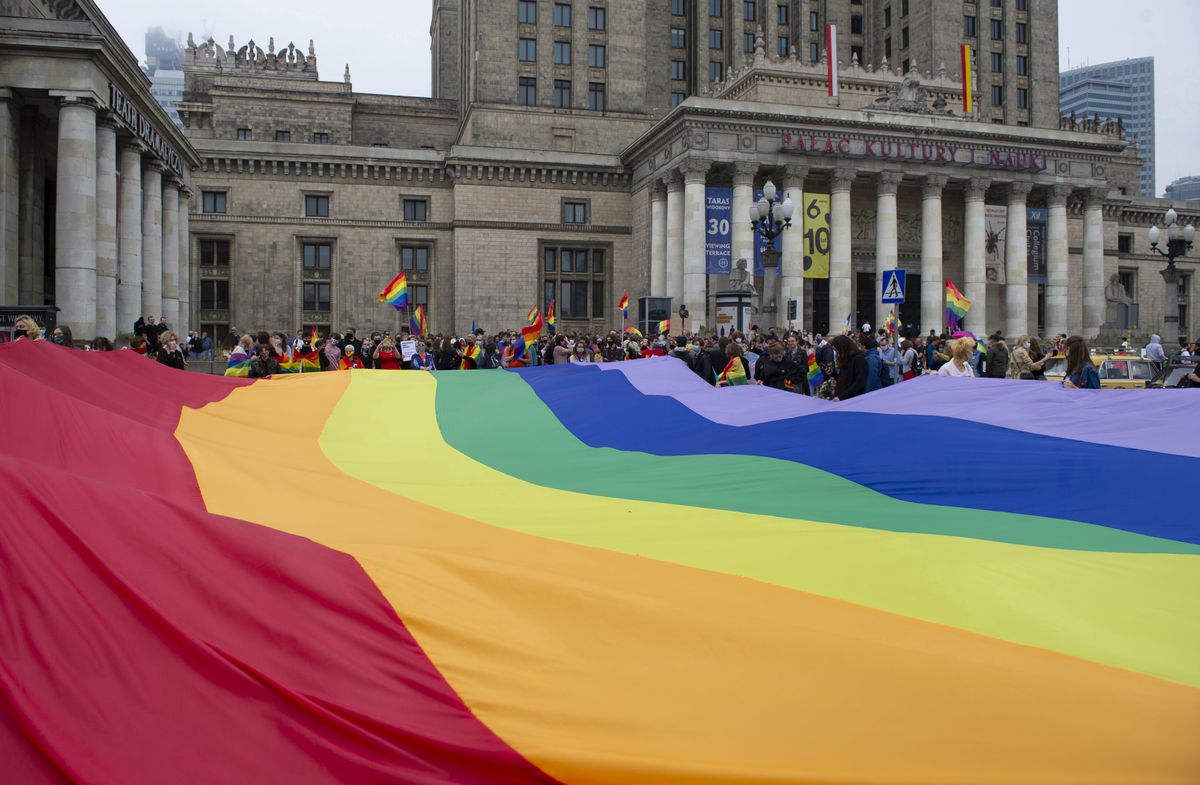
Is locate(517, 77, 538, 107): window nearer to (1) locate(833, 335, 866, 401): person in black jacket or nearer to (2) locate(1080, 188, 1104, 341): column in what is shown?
(2) locate(1080, 188, 1104, 341): column

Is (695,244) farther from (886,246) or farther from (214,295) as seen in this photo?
(214,295)

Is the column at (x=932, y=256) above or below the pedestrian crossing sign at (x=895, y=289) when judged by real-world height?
above

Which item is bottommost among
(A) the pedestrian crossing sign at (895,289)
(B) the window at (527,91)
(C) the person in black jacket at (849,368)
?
(C) the person in black jacket at (849,368)

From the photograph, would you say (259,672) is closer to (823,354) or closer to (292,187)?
(823,354)

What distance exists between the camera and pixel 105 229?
26078 millimetres

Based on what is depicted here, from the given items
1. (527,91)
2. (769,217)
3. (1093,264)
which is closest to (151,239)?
(769,217)

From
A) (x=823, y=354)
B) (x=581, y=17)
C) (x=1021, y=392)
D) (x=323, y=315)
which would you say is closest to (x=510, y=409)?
(x=1021, y=392)

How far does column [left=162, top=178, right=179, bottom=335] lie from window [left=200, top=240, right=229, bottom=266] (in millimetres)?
13179

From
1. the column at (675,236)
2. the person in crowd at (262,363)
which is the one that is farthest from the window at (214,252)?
the person in crowd at (262,363)

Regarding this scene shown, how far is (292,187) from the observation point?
1922 inches

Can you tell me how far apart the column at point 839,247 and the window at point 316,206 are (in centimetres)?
2668

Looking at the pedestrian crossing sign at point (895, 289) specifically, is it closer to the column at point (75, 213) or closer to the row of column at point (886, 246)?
the row of column at point (886, 246)

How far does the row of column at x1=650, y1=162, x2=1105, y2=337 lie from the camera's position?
44.0 meters

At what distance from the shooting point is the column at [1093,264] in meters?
51.6
